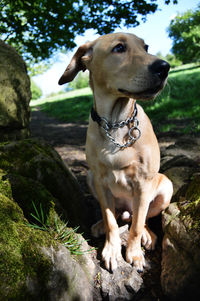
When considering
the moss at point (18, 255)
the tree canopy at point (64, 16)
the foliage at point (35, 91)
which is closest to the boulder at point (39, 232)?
the moss at point (18, 255)

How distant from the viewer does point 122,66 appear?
1.93 m

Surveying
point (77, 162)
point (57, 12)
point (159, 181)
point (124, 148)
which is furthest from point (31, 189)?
point (57, 12)

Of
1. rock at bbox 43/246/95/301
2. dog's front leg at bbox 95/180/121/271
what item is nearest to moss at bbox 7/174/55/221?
rock at bbox 43/246/95/301

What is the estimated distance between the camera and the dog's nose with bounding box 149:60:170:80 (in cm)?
172

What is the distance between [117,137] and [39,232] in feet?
3.60

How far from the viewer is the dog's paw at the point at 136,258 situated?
219 centimetres

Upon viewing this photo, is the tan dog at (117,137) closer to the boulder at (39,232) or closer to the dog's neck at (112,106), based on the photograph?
the dog's neck at (112,106)

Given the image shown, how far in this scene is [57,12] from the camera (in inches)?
250

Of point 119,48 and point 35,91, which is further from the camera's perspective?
point 35,91

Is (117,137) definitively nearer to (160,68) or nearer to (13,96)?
(160,68)

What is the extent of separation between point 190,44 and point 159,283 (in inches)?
1312

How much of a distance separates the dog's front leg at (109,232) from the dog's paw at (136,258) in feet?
0.33

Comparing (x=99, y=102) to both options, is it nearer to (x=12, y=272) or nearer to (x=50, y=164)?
(x=50, y=164)

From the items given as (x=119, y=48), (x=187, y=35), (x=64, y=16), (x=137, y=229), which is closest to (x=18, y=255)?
(x=137, y=229)
